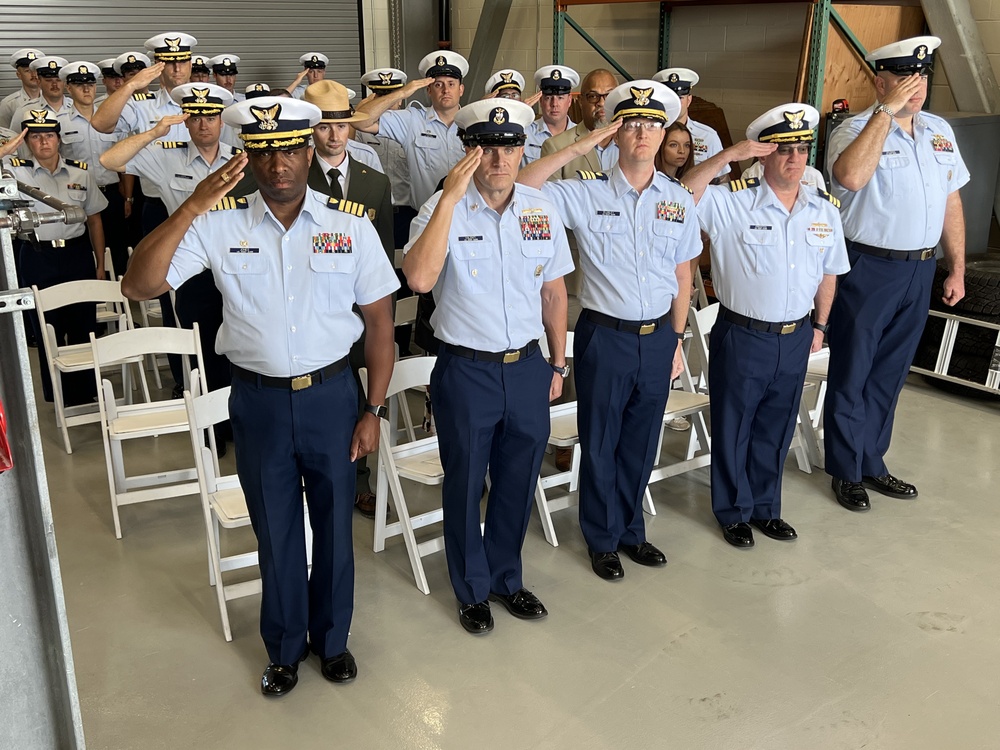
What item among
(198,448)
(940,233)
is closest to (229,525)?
(198,448)

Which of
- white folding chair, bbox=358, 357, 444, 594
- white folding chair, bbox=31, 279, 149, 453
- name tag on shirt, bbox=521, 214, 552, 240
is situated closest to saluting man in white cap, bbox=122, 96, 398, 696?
name tag on shirt, bbox=521, 214, 552, 240

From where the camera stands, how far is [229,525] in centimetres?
347

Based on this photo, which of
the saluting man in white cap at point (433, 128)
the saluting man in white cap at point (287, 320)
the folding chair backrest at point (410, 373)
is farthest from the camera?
the saluting man in white cap at point (433, 128)

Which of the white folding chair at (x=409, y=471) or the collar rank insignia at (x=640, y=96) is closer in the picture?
the collar rank insignia at (x=640, y=96)

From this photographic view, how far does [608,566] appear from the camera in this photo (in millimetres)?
4059

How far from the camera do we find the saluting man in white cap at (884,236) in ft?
14.6

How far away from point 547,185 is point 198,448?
1.71 m

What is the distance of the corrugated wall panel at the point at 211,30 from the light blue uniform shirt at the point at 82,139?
8.18ft

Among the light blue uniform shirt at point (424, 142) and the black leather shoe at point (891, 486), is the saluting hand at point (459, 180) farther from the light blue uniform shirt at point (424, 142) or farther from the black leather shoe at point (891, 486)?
the light blue uniform shirt at point (424, 142)

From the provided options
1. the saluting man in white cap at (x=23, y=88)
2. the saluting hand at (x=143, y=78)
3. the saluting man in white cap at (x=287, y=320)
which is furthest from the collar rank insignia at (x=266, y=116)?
the saluting man in white cap at (x=23, y=88)

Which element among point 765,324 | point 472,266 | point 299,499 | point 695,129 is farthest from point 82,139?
point 765,324

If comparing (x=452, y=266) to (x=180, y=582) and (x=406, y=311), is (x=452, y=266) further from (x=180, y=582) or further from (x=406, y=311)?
(x=406, y=311)

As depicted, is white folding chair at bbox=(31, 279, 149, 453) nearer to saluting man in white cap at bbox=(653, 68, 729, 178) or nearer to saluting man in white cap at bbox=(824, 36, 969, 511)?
saluting man in white cap at bbox=(653, 68, 729, 178)

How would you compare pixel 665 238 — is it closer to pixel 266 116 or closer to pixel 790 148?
pixel 790 148
